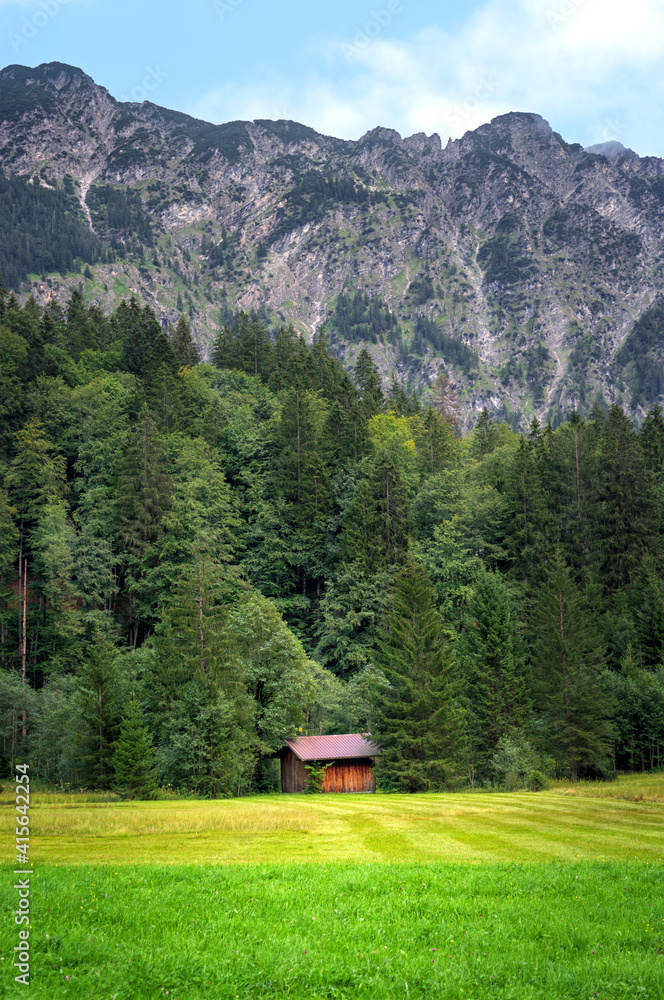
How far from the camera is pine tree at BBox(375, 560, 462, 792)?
47.2m

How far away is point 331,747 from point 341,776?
217 centimetres

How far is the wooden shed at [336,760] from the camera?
49.6 m

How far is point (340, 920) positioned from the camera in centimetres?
1118

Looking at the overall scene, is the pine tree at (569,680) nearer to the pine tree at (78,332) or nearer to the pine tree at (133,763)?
the pine tree at (133,763)

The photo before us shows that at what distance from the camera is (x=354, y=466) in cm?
8638

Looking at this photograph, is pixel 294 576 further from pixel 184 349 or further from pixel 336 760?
pixel 184 349

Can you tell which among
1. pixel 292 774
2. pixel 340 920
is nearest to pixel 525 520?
pixel 292 774

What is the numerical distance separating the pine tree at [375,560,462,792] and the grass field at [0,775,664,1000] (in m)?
26.5

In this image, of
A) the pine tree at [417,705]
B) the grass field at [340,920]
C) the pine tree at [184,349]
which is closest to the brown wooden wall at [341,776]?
the pine tree at [417,705]

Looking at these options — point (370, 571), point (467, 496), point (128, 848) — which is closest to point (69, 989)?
point (128, 848)

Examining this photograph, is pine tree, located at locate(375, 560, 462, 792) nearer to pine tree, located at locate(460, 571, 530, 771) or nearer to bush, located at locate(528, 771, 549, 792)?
pine tree, located at locate(460, 571, 530, 771)

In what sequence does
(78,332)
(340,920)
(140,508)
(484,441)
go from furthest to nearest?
(78,332), (484,441), (140,508), (340,920)

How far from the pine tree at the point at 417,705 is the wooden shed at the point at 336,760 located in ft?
7.35

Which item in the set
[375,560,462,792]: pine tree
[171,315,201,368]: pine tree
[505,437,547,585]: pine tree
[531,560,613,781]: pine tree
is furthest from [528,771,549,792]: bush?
[171,315,201,368]: pine tree
